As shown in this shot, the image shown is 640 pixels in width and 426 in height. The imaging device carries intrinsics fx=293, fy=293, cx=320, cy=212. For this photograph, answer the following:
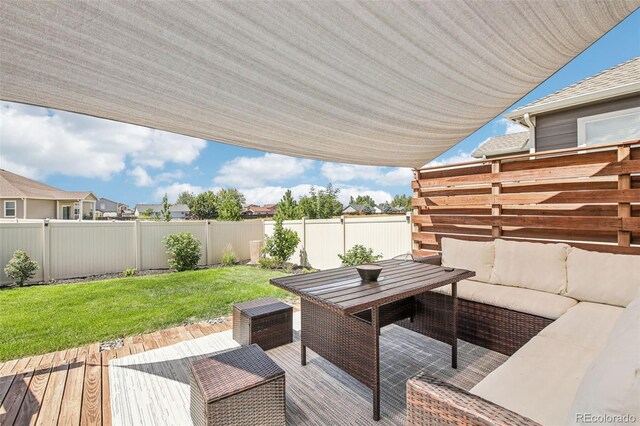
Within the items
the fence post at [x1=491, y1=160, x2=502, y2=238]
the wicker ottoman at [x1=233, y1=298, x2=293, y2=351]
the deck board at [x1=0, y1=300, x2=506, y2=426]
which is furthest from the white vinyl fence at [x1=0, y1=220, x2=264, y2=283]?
the fence post at [x1=491, y1=160, x2=502, y2=238]

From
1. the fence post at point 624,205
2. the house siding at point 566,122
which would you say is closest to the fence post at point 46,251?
the fence post at point 624,205

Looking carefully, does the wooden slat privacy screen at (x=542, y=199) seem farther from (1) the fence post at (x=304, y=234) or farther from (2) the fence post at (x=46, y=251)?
(2) the fence post at (x=46, y=251)

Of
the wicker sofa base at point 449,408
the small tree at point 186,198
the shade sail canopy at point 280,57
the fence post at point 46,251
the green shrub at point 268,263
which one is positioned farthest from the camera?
the small tree at point 186,198

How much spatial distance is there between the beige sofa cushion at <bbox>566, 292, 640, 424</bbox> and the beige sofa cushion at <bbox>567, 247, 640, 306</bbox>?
2049 mm

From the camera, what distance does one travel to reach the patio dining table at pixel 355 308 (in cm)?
209

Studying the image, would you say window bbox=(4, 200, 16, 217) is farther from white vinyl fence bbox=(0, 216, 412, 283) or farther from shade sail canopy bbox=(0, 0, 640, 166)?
shade sail canopy bbox=(0, 0, 640, 166)

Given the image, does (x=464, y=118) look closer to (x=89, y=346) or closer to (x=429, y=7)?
(x=429, y=7)

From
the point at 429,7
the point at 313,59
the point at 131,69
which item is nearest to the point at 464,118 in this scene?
the point at 429,7

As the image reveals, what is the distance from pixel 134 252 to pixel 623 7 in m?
9.38

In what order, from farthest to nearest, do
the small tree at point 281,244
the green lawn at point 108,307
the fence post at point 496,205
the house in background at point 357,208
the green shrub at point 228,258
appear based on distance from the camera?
the house in background at point 357,208, the green shrub at point 228,258, the small tree at point 281,244, the fence post at point 496,205, the green lawn at point 108,307

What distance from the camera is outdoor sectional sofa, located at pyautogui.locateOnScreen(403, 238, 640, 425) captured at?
3.34ft

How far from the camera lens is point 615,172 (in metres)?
3.19

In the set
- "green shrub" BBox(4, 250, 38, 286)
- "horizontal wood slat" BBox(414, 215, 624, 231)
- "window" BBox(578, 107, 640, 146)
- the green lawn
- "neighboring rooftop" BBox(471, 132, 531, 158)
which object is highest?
"neighboring rooftop" BBox(471, 132, 531, 158)

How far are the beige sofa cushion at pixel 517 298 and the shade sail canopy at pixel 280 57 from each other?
1937 mm
